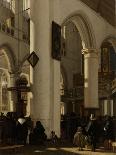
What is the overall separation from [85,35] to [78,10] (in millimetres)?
2220

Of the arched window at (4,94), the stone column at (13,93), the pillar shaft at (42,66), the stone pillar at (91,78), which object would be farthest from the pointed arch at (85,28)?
the arched window at (4,94)

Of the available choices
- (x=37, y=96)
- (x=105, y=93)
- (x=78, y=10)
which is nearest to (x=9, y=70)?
(x=105, y=93)

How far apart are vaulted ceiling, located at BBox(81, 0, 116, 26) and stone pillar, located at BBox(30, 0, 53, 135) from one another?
5.10 m

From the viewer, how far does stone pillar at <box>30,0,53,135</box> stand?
1580 cm

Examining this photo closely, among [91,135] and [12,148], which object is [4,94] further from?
[12,148]

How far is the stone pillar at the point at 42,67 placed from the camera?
51.8 feet

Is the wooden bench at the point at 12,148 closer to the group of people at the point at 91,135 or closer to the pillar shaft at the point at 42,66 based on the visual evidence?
the group of people at the point at 91,135

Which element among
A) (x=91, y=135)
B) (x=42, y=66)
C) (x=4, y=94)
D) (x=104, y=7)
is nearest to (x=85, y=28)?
(x=104, y=7)

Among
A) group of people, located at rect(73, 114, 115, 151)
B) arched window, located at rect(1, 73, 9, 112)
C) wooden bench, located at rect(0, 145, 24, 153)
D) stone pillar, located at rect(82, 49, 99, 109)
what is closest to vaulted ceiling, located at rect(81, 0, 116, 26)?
stone pillar, located at rect(82, 49, 99, 109)

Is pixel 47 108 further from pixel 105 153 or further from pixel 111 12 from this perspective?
pixel 111 12

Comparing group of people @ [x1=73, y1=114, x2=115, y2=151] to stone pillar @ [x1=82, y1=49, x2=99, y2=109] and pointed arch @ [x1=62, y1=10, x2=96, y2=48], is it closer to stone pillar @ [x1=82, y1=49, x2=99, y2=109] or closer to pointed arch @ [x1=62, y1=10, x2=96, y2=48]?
stone pillar @ [x1=82, y1=49, x2=99, y2=109]

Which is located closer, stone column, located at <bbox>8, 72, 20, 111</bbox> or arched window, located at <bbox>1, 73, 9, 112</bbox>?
stone column, located at <bbox>8, 72, 20, 111</bbox>

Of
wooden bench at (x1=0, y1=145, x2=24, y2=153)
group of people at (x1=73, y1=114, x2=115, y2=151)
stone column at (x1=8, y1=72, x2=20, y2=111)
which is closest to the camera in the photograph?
wooden bench at (x1=0, y1=145, x2=24, y2=153)

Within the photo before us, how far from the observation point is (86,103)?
21547mm
